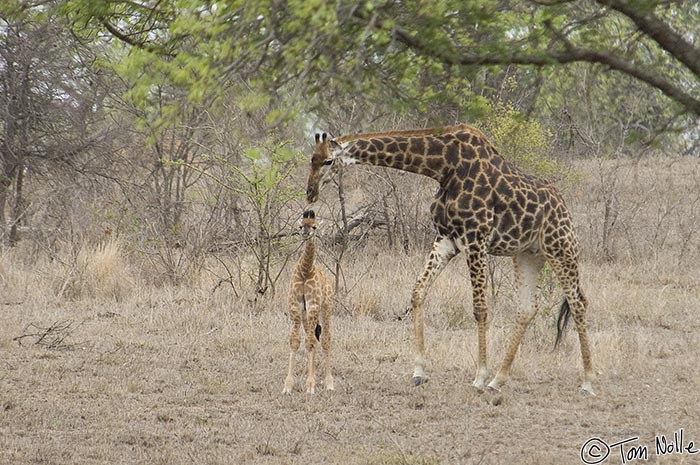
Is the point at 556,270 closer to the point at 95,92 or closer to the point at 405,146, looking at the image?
Result: the point at 405,146

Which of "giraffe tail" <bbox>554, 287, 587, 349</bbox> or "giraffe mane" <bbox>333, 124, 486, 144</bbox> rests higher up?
"giraffe mane" <bbox>333, 124, 486, 144</bbox>

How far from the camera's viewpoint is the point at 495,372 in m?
9.13

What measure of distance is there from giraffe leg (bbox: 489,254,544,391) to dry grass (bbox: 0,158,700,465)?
19cm

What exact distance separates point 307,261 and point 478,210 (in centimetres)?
155

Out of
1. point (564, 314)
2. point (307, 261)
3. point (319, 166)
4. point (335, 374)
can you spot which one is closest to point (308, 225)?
point (307, 261)

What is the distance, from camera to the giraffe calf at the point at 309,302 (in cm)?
818

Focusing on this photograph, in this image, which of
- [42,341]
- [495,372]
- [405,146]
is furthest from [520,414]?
[42,341]

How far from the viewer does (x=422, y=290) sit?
8.66 metres
